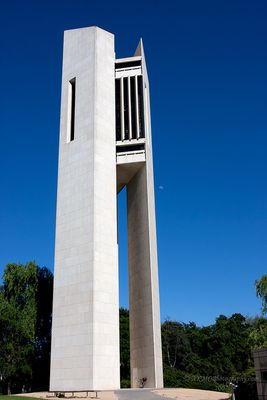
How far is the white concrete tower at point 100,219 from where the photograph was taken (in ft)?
72.2

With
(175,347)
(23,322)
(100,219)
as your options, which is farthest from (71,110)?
(175,347)

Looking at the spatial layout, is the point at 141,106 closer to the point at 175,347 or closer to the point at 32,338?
the point at 32,338

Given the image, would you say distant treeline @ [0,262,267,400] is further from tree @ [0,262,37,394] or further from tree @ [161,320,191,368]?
tree @ [161,320,191,368]

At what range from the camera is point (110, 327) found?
2248cm

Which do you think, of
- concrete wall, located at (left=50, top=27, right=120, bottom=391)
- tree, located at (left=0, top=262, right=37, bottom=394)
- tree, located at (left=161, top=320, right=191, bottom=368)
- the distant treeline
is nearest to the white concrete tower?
concrete wall, located at (left=50, top=27, right=120, bottom=391)

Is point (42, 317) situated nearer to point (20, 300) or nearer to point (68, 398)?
point (20, 300)

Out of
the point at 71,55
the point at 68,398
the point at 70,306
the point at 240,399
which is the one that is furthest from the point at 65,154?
the point at 240,399

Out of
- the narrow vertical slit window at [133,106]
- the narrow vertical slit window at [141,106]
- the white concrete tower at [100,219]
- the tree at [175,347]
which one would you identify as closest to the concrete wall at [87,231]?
the white concrete tower at [100,219]

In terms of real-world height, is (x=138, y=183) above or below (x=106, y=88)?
below

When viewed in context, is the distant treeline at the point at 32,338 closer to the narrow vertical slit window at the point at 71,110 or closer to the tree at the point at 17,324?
the tree at the point at 17,324

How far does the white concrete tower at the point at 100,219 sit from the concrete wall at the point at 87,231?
5 cm

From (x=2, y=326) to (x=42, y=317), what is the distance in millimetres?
3086

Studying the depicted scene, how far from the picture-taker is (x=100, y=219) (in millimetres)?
24344

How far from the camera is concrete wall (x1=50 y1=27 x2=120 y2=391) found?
21.7 m
